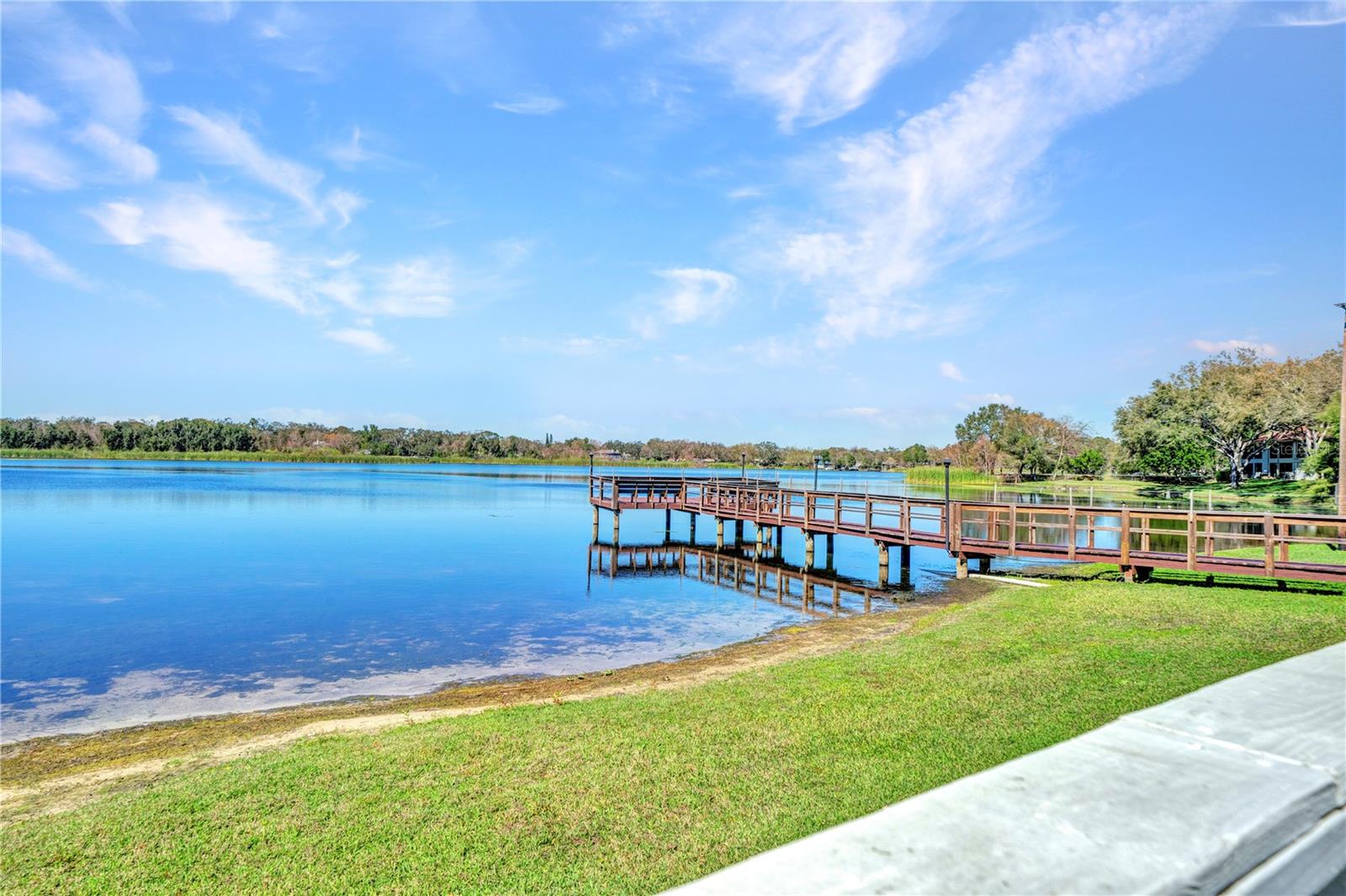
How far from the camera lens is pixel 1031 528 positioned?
1866cm

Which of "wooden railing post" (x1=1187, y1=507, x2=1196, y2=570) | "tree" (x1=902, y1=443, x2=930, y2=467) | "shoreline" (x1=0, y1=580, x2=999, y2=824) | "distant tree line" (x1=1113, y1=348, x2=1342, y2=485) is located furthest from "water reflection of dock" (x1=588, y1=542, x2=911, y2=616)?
"tree" (x1=902, y1=443, x2=930, y2=467)

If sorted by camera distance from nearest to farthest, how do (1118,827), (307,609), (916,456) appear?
(1118,827) → (307,609) → (916,456)

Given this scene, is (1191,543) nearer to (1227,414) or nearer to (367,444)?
(1227,414)

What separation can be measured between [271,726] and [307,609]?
9.96 meters

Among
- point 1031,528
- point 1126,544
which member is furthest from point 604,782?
point 1031,528

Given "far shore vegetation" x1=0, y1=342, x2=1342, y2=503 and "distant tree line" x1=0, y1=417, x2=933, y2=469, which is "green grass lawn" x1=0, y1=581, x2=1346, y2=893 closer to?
"far shore vegetation" x1=0, y1=342, x2=1342, y2=503

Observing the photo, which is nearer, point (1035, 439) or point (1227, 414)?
→ point (1227, 414)

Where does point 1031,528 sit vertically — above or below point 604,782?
above

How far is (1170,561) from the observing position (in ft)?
54.3

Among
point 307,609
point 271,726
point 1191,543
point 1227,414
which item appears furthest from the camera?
point 1227,414

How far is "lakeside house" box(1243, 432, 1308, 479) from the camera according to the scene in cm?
6338

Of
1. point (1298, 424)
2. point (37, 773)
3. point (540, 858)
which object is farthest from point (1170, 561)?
point (1298, 424)

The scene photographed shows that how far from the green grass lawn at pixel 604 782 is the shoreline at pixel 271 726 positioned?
2.97ft

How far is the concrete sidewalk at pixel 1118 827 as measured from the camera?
3.03ft
